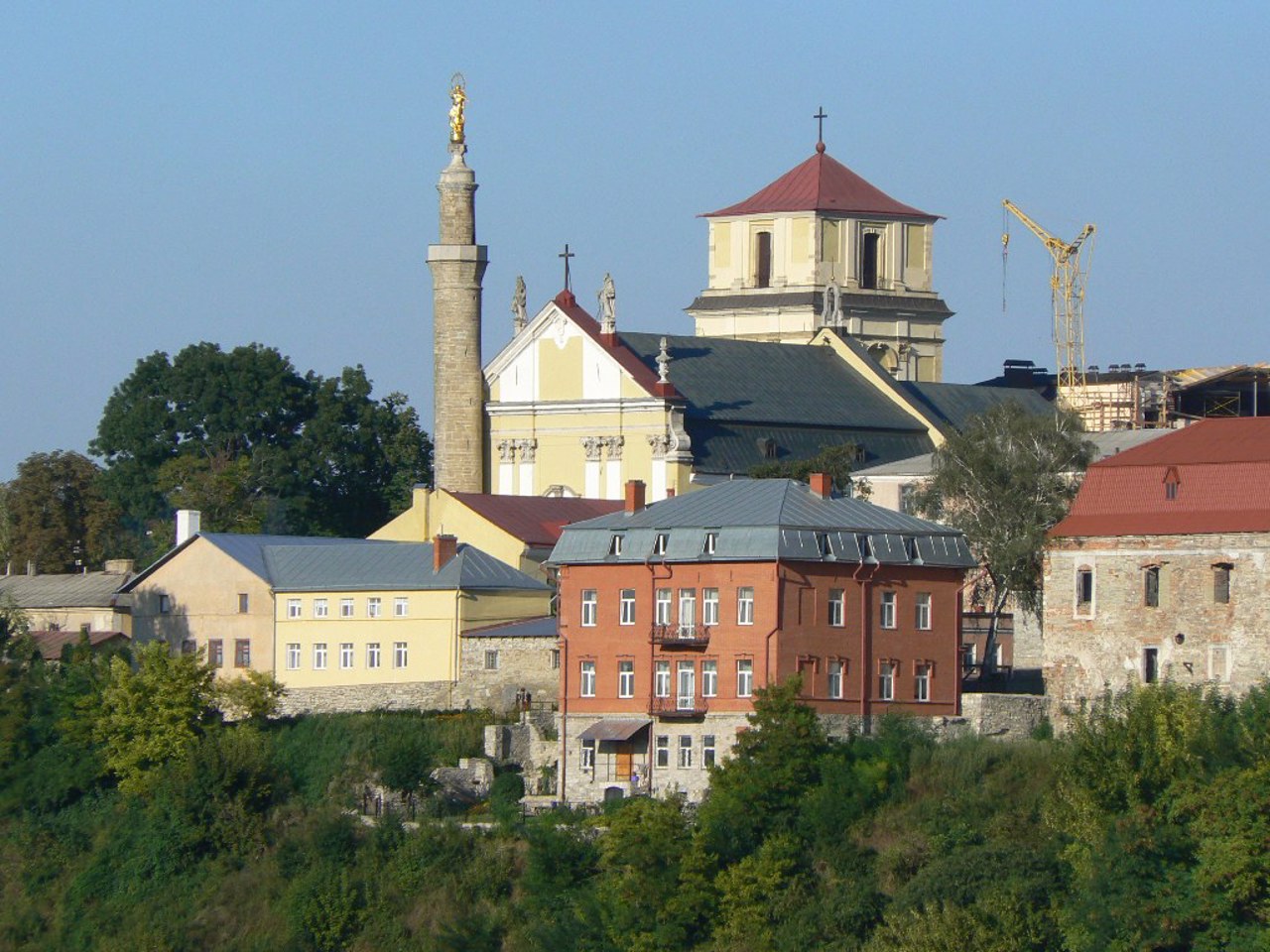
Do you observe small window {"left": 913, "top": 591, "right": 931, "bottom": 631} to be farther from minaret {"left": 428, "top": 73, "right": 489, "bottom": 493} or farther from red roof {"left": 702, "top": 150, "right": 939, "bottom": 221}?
red roof {"left": 702, "top": 150, "right": 939, "bottom": 221}

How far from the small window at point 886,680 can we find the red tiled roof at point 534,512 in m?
15.1

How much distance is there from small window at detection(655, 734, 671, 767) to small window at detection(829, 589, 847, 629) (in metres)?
3.80

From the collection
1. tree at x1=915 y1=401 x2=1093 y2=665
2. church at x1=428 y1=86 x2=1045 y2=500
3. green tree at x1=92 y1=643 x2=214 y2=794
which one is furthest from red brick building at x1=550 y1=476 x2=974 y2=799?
church at x1=428 y1=86 x2=1045 y2=500

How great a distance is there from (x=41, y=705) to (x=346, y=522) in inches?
1051

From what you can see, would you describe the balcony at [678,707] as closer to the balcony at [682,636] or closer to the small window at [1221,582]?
the balcony at [682,636]

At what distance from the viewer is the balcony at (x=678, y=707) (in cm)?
7231

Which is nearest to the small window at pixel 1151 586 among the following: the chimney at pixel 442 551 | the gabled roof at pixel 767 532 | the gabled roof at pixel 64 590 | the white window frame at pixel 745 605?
the gabled roof at pixel 767 532

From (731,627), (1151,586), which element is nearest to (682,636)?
(731,627)

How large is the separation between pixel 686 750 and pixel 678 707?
0.87 m

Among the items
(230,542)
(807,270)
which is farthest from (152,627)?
(807,270)

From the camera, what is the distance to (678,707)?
238 feet

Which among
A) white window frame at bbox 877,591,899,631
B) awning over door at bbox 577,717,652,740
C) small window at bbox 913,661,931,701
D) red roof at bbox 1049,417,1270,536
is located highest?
red roof at bbox 1049,417,1270,536

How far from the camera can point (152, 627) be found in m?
87.1

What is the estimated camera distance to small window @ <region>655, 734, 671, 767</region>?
7244 cm
